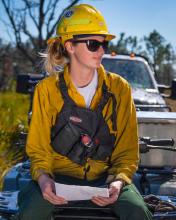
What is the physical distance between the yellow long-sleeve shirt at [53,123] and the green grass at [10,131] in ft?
3.14

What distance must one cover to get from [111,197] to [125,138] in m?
0.55

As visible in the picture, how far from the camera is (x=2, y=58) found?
19812 millimetres

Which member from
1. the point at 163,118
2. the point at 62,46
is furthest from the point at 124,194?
the point at 163,118

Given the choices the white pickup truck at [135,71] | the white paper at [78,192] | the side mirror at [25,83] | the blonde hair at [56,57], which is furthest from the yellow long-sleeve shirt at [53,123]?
the white pickup truck at [135,71]

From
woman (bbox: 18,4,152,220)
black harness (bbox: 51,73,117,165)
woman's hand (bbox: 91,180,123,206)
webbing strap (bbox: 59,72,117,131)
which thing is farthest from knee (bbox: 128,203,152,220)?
webbing strap (bbox: 59,72,117,131)

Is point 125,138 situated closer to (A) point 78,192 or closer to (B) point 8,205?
(A) point 78,192

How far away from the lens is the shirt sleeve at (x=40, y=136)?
3.22m

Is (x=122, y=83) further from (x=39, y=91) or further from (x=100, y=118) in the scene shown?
(x=39, y=91)

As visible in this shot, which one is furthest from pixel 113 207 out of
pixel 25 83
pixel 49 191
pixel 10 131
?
pixel 10 131

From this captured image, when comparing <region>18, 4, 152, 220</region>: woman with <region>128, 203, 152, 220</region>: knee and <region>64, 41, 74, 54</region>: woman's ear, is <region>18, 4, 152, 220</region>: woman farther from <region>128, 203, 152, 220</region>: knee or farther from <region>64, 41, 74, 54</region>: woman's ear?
<region>128, 203, 152, 220</region>: knee

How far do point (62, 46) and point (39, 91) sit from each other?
35 cm

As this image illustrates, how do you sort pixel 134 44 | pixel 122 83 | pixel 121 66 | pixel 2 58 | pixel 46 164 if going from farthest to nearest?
1. pixel 134 44
2. pixel 2 58
3. pixel 121 66
4. pixel 122 83
5. pixel 46 164

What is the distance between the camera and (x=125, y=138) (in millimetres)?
3363

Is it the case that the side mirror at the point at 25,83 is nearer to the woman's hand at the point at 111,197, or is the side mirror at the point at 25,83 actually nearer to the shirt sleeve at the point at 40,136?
the shirt sleeve at the point at 40,136
